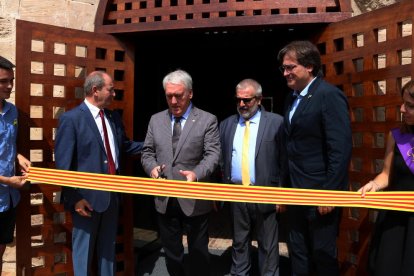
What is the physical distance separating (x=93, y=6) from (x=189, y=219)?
7.74 ft

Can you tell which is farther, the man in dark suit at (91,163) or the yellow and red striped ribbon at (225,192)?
the man in dark suit at (91,163)

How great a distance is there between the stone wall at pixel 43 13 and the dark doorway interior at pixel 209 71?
5.44ft

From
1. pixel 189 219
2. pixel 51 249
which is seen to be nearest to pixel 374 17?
pixel 189 219

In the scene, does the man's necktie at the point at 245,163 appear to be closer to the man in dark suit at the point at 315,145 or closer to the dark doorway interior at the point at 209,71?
the man in dark suit at the point at 315,145

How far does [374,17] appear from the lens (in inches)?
117

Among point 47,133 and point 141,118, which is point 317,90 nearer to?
point 47,133

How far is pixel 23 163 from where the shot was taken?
9.77 feet

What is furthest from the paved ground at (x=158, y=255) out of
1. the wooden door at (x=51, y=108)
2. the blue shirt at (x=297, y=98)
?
the blue shirt at (x=297, y=98)

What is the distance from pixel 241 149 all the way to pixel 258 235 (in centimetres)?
74

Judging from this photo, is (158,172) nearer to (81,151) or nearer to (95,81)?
(81,151)

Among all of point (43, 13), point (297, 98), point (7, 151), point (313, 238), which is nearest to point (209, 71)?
point (43, 13)

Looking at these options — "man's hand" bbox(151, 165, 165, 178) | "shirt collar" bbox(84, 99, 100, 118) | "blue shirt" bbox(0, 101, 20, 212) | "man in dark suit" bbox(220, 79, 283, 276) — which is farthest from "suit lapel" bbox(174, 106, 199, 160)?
"blue shirt" bbox(0, 101, 20, 212)

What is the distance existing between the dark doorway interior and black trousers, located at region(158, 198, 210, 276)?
2563 mm

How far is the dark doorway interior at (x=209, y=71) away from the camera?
6.14 meters
